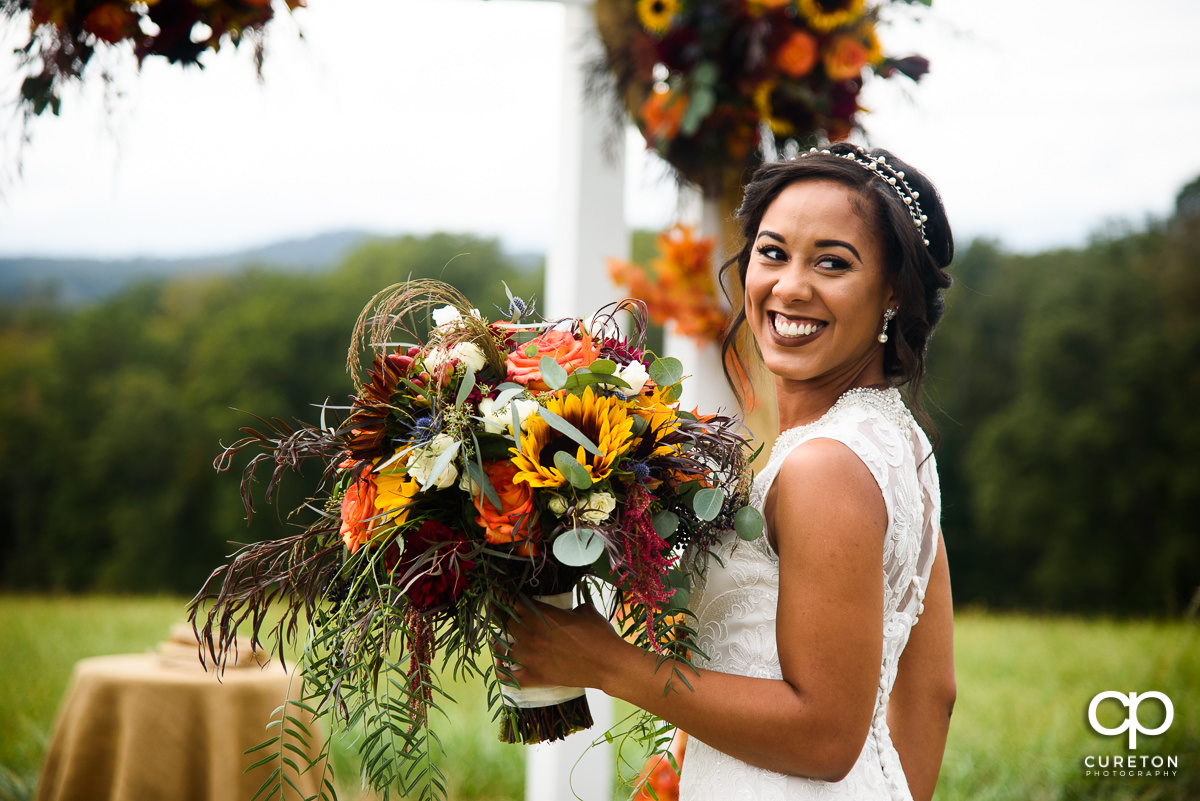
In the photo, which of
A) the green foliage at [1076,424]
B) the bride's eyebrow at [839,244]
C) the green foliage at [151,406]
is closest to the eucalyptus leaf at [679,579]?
the bride's eyebrow at [839,244]

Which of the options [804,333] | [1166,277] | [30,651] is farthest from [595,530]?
[1166,277]

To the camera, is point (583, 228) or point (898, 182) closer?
point (898, 182)

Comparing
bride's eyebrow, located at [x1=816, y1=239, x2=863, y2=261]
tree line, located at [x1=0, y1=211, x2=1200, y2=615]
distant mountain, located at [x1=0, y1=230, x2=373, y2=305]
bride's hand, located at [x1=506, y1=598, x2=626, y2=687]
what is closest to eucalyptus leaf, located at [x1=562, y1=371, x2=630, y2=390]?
bride's hand, located at [x1=506, y1=598, x2=626, y2=687]

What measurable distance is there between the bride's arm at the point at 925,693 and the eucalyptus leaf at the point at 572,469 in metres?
0.85

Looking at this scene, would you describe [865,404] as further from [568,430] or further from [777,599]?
[568,430]

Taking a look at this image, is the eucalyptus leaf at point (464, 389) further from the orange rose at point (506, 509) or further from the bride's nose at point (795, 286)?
the bride's nose at point (795, 286)

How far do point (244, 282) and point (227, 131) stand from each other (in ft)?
2.76

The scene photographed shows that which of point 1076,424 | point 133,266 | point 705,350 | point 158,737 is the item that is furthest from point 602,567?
point 1076,424

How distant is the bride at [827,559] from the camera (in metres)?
1.30

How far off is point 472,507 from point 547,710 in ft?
1.33

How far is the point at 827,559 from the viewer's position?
1.29 meters

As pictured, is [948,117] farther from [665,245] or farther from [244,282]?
[244,282]

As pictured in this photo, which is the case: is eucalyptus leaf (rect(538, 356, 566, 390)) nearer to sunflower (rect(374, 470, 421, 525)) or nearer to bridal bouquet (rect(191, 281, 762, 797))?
bridal bouquet (rect(191, 281, 762, 797))

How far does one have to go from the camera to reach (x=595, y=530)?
1144mm
